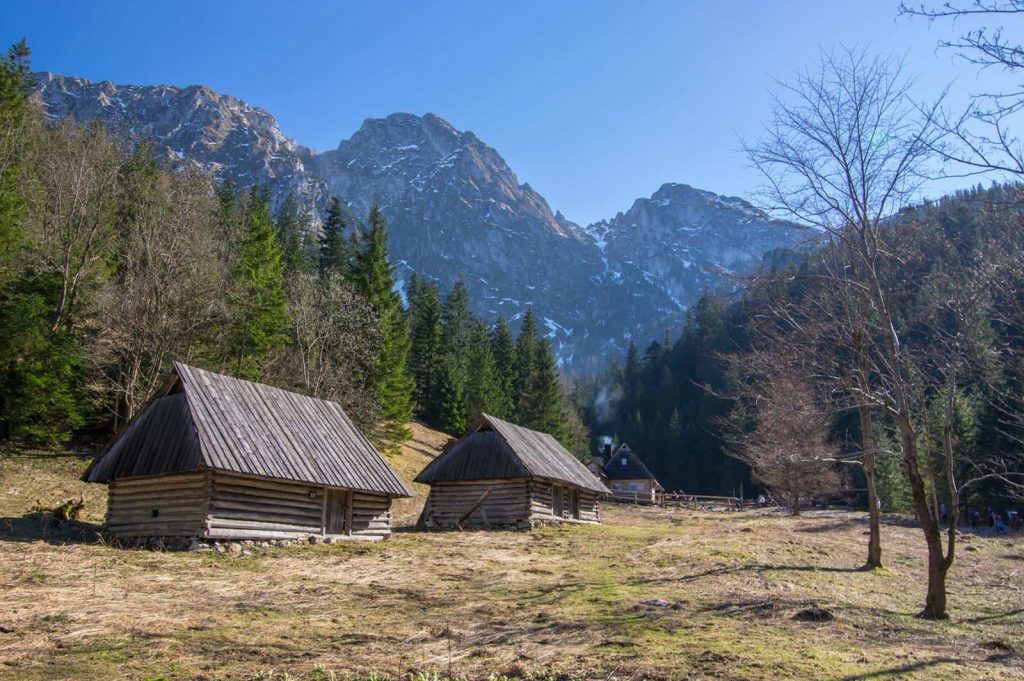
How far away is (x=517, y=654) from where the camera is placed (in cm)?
1005

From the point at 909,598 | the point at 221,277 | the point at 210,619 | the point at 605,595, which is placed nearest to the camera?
the point at 210,619

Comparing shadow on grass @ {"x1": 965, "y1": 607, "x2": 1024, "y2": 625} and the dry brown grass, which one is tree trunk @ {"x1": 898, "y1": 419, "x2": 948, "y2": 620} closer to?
the dry brown grass

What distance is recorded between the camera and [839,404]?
723 inches

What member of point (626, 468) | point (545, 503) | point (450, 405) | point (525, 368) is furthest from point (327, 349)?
point (626, 468)

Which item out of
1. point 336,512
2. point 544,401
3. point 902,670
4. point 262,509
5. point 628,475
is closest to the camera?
point 902,670

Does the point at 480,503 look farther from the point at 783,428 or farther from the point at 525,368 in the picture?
the point at 525,368

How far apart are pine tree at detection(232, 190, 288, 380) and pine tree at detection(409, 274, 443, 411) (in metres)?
26.6

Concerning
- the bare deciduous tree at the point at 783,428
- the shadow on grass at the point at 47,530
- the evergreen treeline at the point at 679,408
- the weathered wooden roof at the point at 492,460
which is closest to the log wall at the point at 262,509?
the shadow on grass at the point at 47,530

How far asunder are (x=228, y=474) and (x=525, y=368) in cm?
6479

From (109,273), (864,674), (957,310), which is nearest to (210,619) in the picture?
(864,674)

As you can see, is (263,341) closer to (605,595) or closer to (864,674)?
(605,595)

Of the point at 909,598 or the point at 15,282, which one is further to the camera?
the point at 15,282

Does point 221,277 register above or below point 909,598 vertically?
above

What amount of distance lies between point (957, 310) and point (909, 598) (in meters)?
6.97
